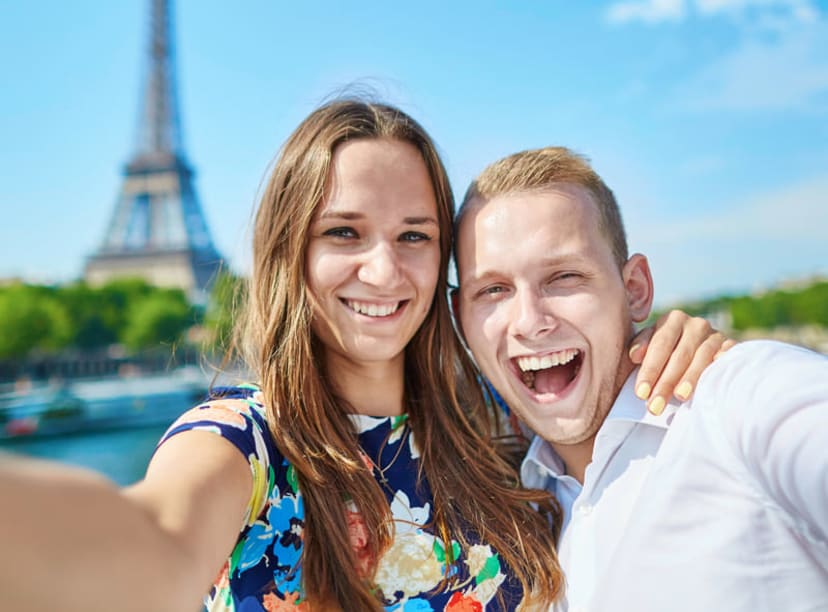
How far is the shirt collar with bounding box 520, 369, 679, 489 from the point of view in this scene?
4.51 ft

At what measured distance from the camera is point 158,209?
37.4m

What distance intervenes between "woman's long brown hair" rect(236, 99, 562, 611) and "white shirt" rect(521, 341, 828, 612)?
9.9 inches

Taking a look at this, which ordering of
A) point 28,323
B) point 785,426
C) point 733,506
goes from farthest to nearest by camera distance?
1. point 28,323
2. point 733,506
3. point 785,426

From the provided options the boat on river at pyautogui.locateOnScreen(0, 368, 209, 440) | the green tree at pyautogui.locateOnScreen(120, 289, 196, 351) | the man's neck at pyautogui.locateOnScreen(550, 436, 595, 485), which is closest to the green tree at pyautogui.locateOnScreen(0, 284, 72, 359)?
the boat on river at pyautogui.locateOnScreen(0, 368, 209, 440)

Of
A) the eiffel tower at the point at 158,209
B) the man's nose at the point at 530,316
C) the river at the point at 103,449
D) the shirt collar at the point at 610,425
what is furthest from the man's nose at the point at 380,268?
the eiffel tower at the point at 158,209

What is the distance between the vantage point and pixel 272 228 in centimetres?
157

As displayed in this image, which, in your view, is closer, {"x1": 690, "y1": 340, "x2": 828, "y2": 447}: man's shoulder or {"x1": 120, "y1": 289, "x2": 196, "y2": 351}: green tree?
{"x1": 690, "y1": 340, "x2": 828, "y2": 447}: man's shoulder

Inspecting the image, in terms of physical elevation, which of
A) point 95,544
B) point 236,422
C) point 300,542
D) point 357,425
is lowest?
point 300,542

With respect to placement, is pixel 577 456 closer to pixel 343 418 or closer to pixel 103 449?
pixel 343 418

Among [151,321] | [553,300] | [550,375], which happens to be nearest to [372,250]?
[553,300]

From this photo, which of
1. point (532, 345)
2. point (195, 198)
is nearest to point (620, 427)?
point (532, 345)

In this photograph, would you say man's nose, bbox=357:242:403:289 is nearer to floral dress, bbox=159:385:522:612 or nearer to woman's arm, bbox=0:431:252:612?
floral dress, bbox=159:385:522:612

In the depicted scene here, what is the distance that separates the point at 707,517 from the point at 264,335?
0.91m

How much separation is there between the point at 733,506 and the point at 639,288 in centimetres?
62
